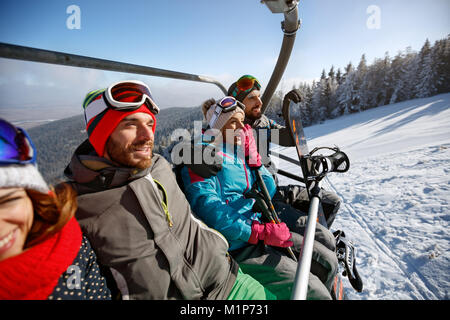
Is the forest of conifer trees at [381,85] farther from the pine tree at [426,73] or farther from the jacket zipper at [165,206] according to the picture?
the jacket zipper at [165,206]

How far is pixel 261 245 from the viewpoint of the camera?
190 centimetres

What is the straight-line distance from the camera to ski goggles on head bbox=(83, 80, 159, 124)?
49.5 inches

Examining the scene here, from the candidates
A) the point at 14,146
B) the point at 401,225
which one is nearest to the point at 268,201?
the point at 14,146

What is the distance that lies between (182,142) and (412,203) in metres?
4.02

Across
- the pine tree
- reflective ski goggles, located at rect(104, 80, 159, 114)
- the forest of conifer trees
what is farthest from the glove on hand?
the pine tree

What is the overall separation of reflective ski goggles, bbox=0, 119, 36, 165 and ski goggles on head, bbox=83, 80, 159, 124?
0.47m

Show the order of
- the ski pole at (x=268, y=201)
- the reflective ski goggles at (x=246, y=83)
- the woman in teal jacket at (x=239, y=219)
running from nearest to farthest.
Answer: the woman in teal jacket at (x=239, y=219) < the ski pole at (x=268, y=201) < the reflective ski goggles at (x=246, y=83)

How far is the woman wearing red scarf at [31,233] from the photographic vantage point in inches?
29.4

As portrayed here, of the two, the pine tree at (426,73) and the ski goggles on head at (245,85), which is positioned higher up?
the pine tree at (426,73)

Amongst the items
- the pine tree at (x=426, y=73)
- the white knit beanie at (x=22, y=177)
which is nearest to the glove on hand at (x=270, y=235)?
the white knit beanie at (x=22, y=177)

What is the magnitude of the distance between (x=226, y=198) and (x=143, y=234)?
3.11 ft

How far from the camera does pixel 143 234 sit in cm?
119

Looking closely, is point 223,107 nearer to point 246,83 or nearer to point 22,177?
point 246,83

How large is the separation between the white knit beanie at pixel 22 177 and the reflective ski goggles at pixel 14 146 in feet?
0.08
